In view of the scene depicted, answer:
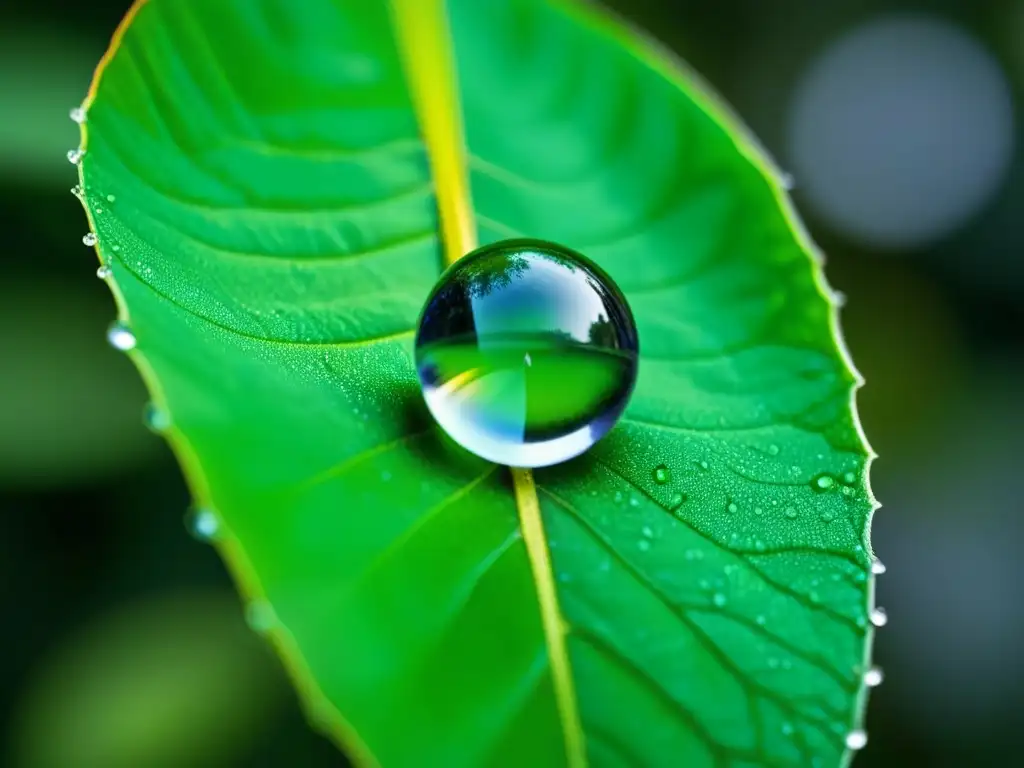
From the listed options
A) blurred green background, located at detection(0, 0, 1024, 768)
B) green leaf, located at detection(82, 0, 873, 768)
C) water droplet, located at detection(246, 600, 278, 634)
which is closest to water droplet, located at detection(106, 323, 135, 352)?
green leaf, located at detection(82, 0, 873, 768)

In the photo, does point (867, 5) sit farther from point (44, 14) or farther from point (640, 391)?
point (640, 391)

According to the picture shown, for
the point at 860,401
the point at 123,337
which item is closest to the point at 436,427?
the point at 123,337

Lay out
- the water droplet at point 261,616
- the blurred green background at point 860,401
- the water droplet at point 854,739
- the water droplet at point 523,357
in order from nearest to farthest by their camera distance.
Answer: the water droplet at point 261,616 → the water droplet at point 854,739 → the water droplet at point 523,357 → the blurred green background at point 860,401

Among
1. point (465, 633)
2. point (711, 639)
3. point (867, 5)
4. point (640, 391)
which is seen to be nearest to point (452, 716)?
point (465, 633)

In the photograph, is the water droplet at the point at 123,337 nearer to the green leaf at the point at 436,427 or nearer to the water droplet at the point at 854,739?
the green leaf at the point at 436,427

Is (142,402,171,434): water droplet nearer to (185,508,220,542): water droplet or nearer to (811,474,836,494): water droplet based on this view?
(185,508,220,542): water droplet

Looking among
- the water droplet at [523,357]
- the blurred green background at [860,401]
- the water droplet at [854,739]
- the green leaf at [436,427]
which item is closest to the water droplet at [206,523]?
the green leaf at [436,427]
